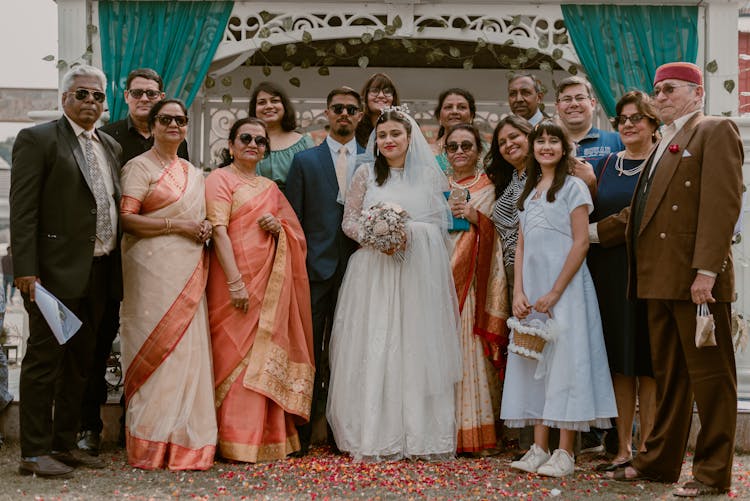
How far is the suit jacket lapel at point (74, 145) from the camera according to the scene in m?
4.10

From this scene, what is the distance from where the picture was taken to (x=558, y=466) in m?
4.06

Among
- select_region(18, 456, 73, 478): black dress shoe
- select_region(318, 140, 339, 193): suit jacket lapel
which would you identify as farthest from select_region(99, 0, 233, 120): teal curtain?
select_region(18, 456, 73, 478): black dress shoe

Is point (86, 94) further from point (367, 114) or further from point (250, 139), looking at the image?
point (367, 114)

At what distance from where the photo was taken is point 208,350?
442 centimetres

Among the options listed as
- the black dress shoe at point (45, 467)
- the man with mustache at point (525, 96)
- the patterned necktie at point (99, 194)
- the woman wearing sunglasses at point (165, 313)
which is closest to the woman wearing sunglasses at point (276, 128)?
the woman wearing sunglasses at point (165, 313)

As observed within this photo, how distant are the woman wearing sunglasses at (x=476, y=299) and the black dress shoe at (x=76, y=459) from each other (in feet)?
6.19

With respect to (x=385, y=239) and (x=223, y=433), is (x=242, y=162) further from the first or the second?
(x=223, y=433)

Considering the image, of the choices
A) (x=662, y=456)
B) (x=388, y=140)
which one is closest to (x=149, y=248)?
(x=388, y=140)

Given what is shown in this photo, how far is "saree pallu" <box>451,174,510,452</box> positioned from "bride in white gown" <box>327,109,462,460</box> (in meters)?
0.11

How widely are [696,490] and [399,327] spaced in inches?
64.8

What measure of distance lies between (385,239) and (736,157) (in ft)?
5.63

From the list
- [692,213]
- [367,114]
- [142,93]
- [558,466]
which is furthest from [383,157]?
[558,466]

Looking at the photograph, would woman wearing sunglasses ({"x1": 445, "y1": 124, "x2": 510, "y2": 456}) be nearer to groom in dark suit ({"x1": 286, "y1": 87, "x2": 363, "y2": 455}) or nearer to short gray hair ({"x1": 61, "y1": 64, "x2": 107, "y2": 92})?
groom in dark suit ({"x1": 286, "y1": 87, "x2": 363, "y2": 455})

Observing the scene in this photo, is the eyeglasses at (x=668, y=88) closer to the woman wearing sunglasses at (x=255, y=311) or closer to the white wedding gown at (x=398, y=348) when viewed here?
the white wedding gown at (x=398, y=348)
